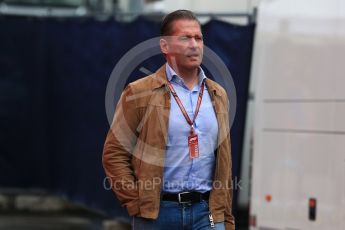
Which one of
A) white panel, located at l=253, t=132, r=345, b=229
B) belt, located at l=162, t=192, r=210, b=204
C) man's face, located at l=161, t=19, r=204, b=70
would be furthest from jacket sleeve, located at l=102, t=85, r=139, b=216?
white panel, located at l=253, t=132, r=345, b=229

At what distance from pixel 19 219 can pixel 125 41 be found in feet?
12.0

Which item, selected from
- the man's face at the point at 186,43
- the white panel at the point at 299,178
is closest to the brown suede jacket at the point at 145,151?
the man's face at the point at 186,43

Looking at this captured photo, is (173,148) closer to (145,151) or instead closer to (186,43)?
(145,151)

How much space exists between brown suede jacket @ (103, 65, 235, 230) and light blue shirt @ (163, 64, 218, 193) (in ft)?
0.12

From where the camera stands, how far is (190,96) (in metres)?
4.54

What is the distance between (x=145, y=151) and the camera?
14.4ft

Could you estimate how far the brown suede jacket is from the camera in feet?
14.4

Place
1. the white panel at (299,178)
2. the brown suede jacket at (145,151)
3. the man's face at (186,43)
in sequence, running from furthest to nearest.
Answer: the white panel at (299,178) < the man's face at (186,43) < the brown suede jacket at (145,151)

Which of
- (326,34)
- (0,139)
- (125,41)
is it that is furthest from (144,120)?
(0,139)

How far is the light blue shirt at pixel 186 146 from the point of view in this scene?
174 inches

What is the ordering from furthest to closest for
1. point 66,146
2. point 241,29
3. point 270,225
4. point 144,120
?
point 66,146
point 241,29
point 270,225
point 144,120

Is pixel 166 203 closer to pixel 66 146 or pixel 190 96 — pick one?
pixel 190 96

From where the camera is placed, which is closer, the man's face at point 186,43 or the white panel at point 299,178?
the man's face at point 186,43

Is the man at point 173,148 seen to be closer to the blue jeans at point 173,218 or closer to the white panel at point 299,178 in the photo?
the blue jeans at point 173,218
